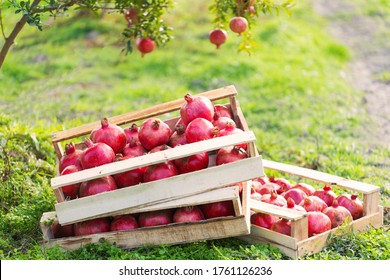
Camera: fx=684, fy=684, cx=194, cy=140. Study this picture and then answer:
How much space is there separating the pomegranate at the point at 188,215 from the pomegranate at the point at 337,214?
89 cm

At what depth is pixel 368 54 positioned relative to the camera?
426 inches

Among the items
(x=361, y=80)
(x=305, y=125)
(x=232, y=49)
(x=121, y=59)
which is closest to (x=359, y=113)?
(x=305, y=125)

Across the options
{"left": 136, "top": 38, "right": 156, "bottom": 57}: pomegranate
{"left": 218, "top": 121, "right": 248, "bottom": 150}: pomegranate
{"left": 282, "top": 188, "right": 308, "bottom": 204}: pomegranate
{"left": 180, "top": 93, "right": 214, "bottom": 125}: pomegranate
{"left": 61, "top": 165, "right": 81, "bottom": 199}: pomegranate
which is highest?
{"left": 136, "top": 38, "right": 156, "bottom": 57}: pomegranate

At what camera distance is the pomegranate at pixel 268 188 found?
4671mm

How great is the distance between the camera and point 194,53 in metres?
10.2

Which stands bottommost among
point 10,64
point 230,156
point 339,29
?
point 339,29

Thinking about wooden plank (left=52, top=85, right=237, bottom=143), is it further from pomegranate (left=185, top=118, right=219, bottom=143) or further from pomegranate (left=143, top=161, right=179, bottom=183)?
pomegranate (left=143, top=161, right=179, bottom=183)

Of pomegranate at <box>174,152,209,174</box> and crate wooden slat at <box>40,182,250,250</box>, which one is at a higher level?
pomegranate at <box>174,152,209,174</box>

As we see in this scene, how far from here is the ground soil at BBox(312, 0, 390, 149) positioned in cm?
775

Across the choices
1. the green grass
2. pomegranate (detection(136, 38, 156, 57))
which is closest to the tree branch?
the green grass

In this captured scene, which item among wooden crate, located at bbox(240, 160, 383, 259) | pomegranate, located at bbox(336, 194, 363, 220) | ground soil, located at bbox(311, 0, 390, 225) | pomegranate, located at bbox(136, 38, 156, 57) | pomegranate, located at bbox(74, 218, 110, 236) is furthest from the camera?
ground soil, located at bbox(311, 0, 390, 225)
